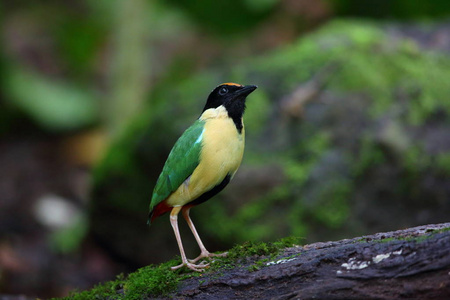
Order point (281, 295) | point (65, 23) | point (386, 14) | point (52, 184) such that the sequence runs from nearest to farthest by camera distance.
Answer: point (281, 295) < point (52, 184) < point (386, 14) < point (65, 23)

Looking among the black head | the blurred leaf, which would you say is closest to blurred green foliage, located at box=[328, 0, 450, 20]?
the blurred leaf

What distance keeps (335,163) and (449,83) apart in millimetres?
2025

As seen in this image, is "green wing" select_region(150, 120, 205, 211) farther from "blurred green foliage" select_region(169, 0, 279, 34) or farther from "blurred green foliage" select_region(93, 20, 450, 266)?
"blurred green foliage" select_region(169, 0, 279, 34)

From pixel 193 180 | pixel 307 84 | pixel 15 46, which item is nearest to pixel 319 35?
pixel 307 84

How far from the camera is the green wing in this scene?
13.6 ft

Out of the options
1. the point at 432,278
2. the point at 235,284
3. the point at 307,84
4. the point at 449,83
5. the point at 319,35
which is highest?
the point at 319,35

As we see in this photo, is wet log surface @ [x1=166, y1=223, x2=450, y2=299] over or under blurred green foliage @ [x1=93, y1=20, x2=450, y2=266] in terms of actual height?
under

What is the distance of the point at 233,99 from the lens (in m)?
4.26

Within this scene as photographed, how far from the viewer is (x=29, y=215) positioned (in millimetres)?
10344

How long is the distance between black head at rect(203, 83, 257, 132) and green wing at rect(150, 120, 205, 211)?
0.20m

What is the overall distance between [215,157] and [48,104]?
9565 mm

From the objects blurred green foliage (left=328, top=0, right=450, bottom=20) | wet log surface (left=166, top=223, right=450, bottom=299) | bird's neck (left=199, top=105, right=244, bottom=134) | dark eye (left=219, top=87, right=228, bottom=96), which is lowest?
wet log surface (left=166, top=223, right=450, bottom=299)

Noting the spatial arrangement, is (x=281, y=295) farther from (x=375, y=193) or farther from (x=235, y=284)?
(x=375, y=193)

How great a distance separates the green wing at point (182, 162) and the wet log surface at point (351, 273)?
0.69 meters
